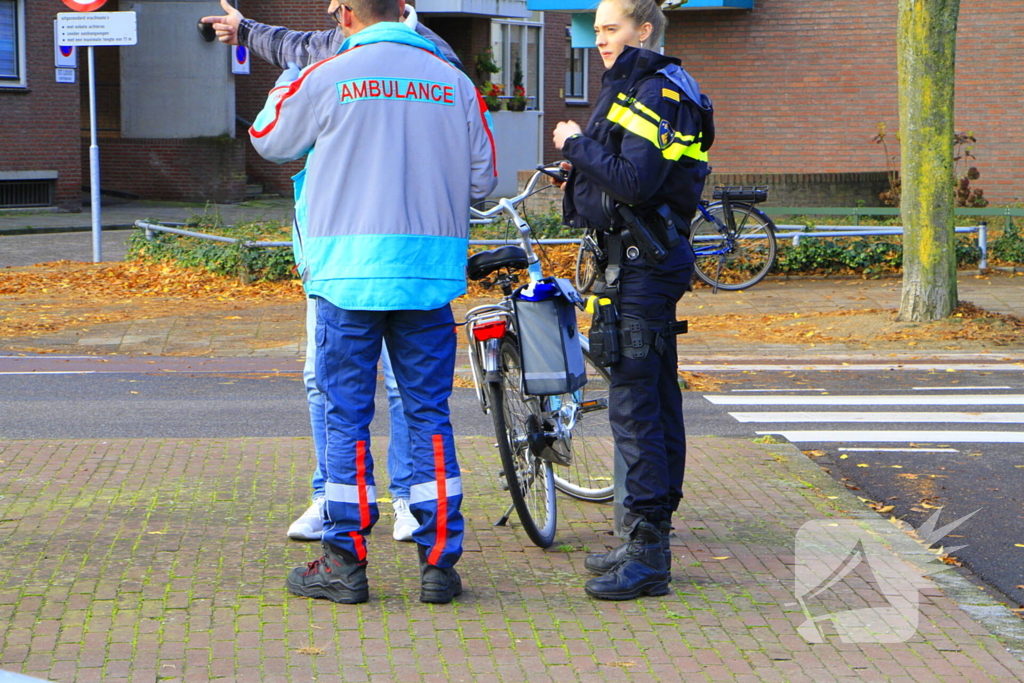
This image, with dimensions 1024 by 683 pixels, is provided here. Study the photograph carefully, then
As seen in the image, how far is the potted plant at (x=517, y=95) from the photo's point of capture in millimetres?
30766

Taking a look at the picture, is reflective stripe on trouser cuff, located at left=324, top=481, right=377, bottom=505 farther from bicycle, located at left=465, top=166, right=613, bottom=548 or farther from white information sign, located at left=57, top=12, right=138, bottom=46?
white information sign, located at left=57, top=12, right=138, bottom=46

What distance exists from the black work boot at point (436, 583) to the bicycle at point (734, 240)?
372 inches

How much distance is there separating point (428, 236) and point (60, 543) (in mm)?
1918

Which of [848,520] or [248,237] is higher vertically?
[248,237]

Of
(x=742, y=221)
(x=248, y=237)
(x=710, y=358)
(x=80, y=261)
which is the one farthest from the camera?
(x=80, y=261)

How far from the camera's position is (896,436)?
742 centimetres

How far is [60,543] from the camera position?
16.0 ft

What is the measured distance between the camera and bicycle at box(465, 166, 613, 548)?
4855 millimetres

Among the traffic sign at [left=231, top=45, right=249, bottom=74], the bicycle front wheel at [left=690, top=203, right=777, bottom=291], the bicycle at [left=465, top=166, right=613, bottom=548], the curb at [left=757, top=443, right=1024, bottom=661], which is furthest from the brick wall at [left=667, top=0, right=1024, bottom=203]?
the bicycle at [left=465, top=166, right=613, bottom=548]

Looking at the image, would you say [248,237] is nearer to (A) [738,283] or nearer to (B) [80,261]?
(B) [80,261]

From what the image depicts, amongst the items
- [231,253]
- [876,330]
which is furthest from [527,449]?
[231,253]

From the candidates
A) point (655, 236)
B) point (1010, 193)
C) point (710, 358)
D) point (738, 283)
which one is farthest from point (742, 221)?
point (655, 236)

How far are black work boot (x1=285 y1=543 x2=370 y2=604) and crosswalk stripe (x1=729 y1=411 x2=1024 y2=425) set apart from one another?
4137 millimetres

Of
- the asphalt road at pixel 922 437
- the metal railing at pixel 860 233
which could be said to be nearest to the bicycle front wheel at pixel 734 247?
the metal railing at pixel 860 233
